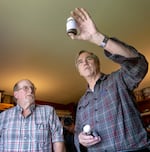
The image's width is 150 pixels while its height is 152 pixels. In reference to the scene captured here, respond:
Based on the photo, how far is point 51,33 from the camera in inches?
86.6

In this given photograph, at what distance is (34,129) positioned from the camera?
151 centimetres

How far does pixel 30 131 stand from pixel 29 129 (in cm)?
2

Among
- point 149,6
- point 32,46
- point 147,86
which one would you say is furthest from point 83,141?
point 147,86

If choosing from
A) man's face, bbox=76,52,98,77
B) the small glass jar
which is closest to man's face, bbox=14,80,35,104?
man's face, bbox=76,52,98,77

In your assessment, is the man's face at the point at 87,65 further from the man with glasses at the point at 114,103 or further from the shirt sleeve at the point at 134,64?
the shirt sleeve at the point at 134,64

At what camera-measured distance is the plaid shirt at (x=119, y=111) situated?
99cm

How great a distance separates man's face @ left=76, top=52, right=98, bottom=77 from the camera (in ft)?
4.32

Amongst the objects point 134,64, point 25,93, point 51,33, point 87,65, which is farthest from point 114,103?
point 51,33

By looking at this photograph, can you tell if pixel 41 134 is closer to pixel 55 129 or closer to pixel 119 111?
pixel 55 129

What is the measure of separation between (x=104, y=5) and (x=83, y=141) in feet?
3.87

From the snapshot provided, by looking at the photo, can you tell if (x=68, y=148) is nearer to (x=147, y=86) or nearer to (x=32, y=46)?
(x=32, y=46)

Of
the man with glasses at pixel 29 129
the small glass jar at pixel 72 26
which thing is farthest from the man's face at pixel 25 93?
the small glass jar at pixel 72 26

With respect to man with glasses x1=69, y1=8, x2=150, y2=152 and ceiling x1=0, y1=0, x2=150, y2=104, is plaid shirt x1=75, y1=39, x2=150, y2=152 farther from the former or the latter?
ceiling x1=0, y1=0, x2=150, y2=104

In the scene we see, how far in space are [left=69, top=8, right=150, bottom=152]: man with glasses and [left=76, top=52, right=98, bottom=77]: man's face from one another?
0.31 ft
